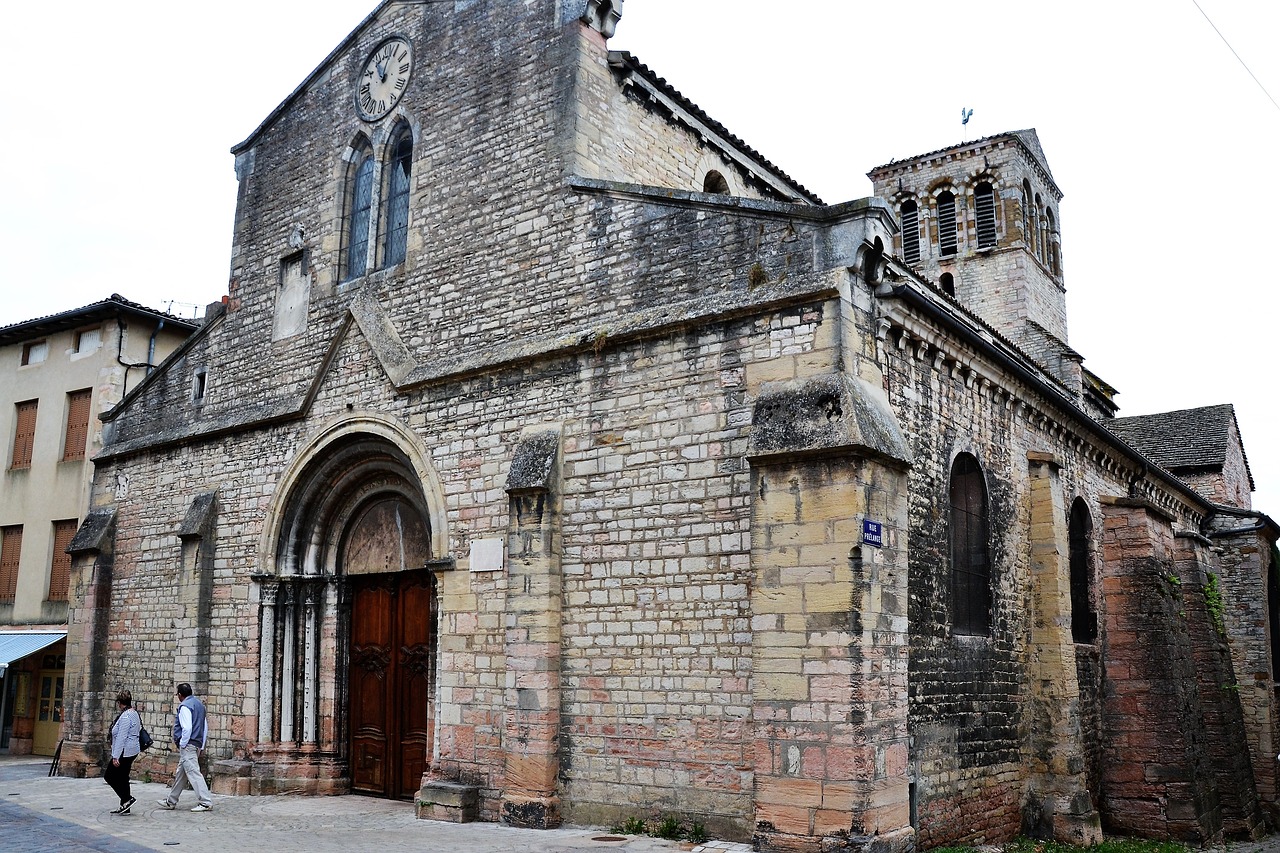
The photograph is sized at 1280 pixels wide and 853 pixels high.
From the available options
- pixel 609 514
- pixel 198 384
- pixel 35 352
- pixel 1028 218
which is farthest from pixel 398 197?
pixel 1028 218

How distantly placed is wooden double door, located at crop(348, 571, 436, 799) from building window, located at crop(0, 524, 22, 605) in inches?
459

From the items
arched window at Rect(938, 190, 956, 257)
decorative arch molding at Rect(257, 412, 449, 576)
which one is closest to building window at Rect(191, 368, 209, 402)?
decorative arch molding at Rect(257, 412, 449, 576)

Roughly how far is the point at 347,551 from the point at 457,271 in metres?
4.23

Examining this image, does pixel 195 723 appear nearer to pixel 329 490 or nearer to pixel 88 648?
pixel 329 490

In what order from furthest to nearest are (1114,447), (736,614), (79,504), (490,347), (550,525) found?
1. (79,504)
2. (1114,447)
3. (490,347)
4. (550,525)
5. (736,614)

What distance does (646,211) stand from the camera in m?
10.9

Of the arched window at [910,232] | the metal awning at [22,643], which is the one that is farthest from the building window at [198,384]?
the arched window at [910,232]

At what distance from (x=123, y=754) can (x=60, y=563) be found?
1023cm

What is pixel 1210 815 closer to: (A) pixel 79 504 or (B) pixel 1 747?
(A) pixel 79 504

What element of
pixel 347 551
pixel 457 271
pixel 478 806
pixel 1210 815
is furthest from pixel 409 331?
pixel 1210 815

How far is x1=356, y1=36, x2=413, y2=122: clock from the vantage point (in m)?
14.3

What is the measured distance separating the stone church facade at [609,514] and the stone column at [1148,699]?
0.05 m

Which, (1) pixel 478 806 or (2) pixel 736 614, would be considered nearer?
(2) pixel 736 614

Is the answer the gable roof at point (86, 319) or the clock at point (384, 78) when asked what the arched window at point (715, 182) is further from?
the gable roof at point (86, 319)
